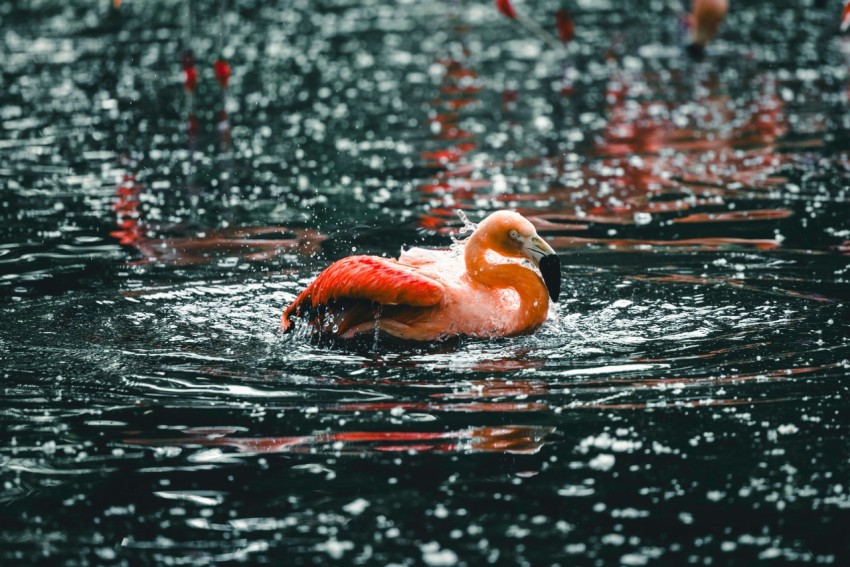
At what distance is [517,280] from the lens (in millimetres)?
6734

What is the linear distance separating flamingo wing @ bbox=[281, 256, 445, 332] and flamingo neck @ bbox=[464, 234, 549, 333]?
32 centimetres

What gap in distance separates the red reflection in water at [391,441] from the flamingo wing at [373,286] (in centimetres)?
117

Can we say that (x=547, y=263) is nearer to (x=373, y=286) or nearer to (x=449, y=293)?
(x=449, y=293)

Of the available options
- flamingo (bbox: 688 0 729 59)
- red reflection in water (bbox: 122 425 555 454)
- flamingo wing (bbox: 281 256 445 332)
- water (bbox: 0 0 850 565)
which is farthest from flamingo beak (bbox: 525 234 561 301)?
flamingo (bbox: 688 0 729 59)

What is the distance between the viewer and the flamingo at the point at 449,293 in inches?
255

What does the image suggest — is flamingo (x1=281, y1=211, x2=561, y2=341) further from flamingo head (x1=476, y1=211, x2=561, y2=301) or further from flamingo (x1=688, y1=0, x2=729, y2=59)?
flamingo (x1=688, y1=0, x2=729, y2=59)

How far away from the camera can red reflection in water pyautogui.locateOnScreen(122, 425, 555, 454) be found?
520 cm

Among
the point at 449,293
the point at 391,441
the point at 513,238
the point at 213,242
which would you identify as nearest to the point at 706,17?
the point at 391,441

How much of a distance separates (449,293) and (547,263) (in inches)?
21.8

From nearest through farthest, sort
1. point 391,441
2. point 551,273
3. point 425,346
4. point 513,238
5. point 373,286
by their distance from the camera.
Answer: point 391,441
point 373,286
point 425,346
point 551,273
point 513,238

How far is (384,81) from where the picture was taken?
16500 millimetres

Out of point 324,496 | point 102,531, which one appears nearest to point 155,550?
Answer: point 102,531

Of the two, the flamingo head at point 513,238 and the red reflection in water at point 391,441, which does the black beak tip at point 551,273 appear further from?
the red reflection in water at point 391,441

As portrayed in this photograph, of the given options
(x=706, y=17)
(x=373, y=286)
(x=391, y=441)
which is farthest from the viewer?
(x=373, y=286)
